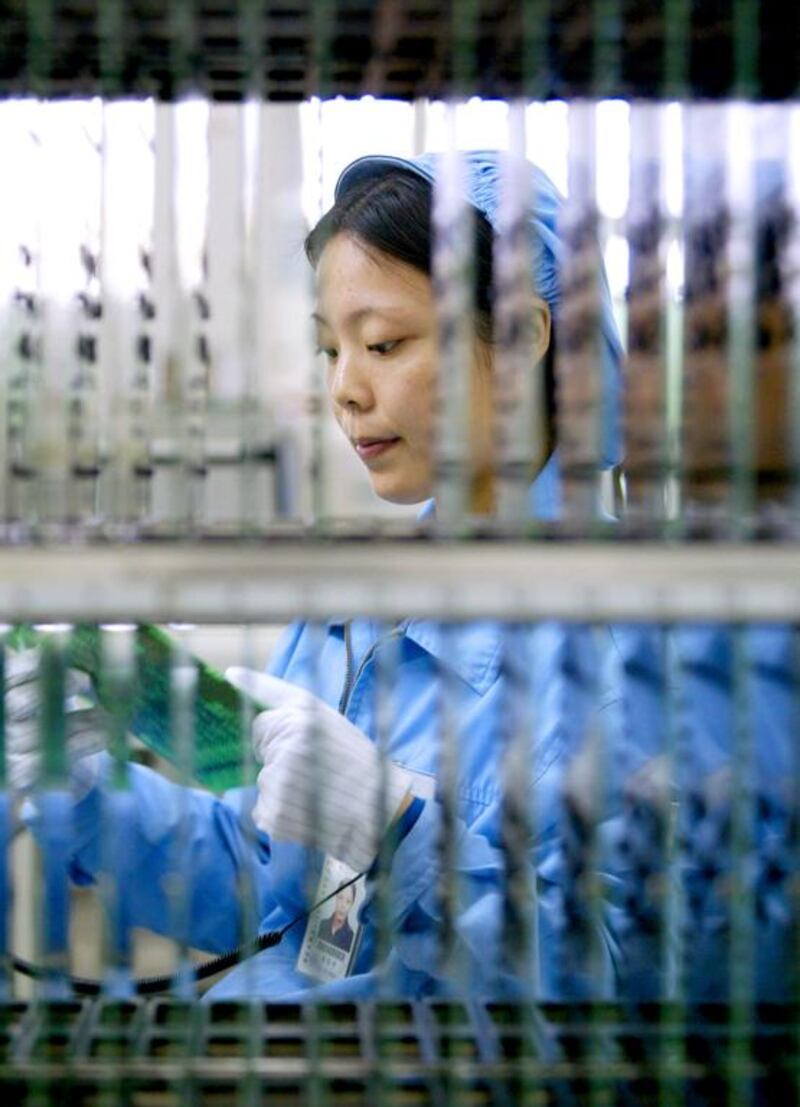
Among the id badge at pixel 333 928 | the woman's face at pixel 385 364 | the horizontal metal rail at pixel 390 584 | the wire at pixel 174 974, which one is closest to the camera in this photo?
the horizontal metal rail at pixel 390 584

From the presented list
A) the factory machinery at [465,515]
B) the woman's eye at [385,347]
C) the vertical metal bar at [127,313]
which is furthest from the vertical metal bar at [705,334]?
the woman's eye at [385,347]

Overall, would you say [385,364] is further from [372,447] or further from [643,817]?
[643,817]

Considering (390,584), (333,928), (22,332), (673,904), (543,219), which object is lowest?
(333,928)

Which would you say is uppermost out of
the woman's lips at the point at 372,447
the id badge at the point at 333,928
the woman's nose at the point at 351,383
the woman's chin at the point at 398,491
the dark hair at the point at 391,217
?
the dark hair at the point at 391,217

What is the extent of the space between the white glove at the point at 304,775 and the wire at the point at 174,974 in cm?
4

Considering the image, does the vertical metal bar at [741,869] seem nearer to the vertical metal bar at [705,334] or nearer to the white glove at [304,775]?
the vertical metal bar at [705,334]

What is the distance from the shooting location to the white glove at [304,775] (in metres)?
0.66

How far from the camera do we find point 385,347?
0.83 m

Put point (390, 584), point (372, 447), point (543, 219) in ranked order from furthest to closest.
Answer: point (372, 447) < point (543, 219) < point (390, 584)

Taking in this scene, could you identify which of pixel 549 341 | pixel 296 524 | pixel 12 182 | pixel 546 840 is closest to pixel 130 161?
pixel 12 182

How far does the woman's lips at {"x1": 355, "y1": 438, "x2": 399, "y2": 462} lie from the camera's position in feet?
2.96

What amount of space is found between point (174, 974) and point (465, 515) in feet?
0.90

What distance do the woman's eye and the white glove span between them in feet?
0.76

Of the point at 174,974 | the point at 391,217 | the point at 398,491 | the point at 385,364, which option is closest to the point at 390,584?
the point at 174,974
